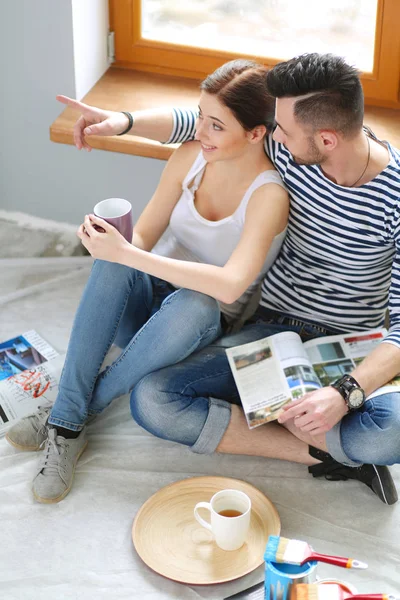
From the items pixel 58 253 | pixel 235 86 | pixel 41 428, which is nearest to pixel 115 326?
pixel 41 428

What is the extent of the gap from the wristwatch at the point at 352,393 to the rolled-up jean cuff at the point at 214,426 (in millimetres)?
268

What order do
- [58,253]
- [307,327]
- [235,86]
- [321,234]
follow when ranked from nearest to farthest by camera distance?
[235,86] → [321,234] → [307,327] → [58,253]

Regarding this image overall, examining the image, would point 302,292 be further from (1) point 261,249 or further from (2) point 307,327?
(1) point 261,249

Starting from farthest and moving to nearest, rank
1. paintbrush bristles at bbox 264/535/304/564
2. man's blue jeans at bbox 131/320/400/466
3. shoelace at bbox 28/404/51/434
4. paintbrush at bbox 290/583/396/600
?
shoelace at bbox 28/404/51/434 → man's blue jeans at bbox 131/320/400/466 → paintbrush bristles at bbox 264/535/304/564 → paintbrush at bbox 290/583/396/600

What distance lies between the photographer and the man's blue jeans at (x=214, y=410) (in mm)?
1574

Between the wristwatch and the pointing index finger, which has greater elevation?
the pointing index finger

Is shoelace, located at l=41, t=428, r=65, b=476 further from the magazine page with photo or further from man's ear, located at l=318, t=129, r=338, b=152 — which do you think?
man's ear, located at l=318, t=129, r=338, b=152

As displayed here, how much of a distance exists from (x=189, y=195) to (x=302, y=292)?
1.06 ft

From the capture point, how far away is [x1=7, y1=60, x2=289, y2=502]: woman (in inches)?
62.4

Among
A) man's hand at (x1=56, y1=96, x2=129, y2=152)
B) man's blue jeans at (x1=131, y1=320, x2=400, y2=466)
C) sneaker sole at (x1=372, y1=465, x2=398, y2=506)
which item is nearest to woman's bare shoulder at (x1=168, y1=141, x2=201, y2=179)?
man's hand at (x1=56, y1=96, x2=129, y2=152)

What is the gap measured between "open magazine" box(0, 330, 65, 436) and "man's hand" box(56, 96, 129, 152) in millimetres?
560

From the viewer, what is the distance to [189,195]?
68.6 inches

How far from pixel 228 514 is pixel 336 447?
268 millimetres

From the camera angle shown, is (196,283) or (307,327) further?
(307,327)
